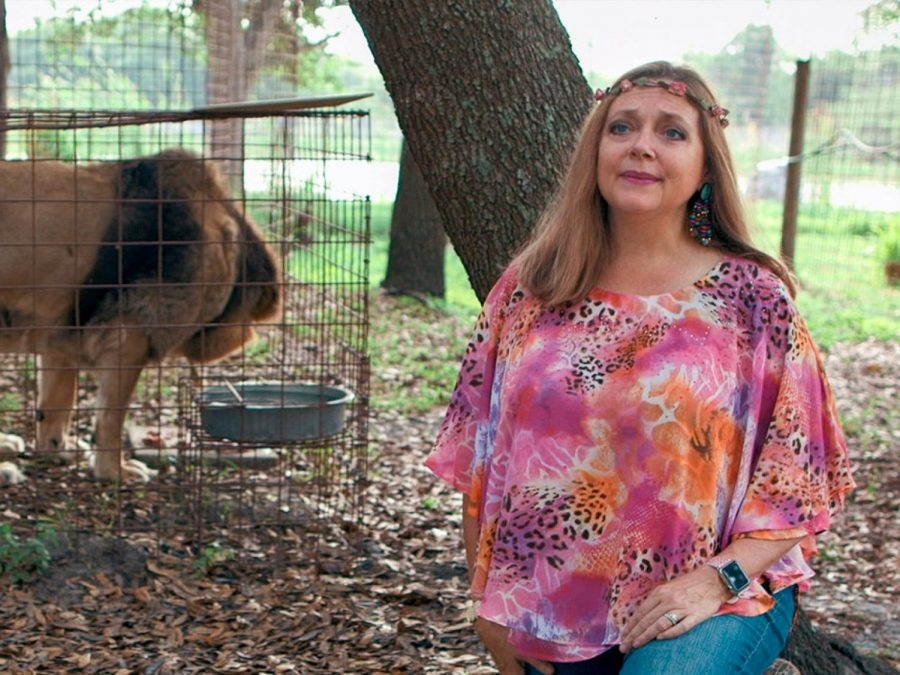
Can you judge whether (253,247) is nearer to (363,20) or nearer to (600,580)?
(363,20)

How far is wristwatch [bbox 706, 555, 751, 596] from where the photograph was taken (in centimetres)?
260

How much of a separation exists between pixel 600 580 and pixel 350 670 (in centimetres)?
207

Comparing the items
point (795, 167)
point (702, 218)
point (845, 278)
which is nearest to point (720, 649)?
point (702, 218)

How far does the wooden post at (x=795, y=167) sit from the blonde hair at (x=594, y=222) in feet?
32.6

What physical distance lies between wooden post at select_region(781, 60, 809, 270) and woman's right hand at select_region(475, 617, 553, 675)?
401 inches

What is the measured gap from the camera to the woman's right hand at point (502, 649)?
2844mm

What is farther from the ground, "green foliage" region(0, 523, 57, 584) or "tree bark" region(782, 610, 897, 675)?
"tree bark" region(782, 610, 897, 675)

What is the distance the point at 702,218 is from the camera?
2.88 m

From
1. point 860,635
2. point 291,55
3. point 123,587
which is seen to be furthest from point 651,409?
point 291,55

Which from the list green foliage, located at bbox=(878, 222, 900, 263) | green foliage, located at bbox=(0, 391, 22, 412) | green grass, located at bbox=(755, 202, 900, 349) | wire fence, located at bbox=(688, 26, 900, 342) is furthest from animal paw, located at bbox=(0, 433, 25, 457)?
green foliage, located at bbox=(878, 222, 900, 263)

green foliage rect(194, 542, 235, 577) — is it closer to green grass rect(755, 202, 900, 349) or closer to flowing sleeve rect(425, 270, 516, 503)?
flowing sleeve rect(425, 270, 516, 503)

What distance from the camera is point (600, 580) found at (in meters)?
2.69

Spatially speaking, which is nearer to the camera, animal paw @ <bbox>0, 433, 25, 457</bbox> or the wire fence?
animal paw @ <bbox>0, 433, 25, 457</bbox>

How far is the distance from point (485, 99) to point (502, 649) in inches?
68.0
